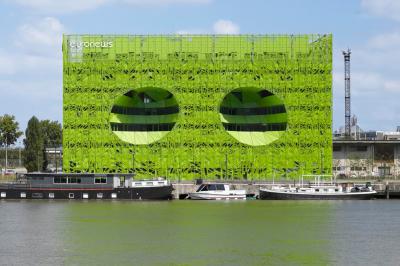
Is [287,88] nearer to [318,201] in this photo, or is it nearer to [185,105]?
[185,105]

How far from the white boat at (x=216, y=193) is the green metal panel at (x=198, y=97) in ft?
67.8

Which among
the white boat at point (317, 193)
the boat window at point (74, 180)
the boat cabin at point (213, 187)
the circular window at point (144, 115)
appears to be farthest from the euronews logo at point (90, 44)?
the white boat at point (317, 193)

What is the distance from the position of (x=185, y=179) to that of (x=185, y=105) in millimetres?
12682

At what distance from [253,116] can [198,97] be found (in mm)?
15351

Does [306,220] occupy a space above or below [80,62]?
below

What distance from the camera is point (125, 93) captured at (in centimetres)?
16275

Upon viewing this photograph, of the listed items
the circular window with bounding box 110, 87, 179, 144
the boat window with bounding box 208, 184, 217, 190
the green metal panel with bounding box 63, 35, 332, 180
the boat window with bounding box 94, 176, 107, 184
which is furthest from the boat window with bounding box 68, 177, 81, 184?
the circular window with bounding box 110, 87, 179, 144

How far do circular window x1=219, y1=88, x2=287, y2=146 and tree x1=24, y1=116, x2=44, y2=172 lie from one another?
1588 inches

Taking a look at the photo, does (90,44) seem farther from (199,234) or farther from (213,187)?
(199,234)

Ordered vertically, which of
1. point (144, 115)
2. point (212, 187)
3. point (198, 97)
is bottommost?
point (212, 187)

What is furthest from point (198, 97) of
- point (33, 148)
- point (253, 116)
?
point (33, 148)

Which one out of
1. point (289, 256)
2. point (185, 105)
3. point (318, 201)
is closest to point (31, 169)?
point (185, 105)

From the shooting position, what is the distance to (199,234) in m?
85.6

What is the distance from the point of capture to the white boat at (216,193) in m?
140
